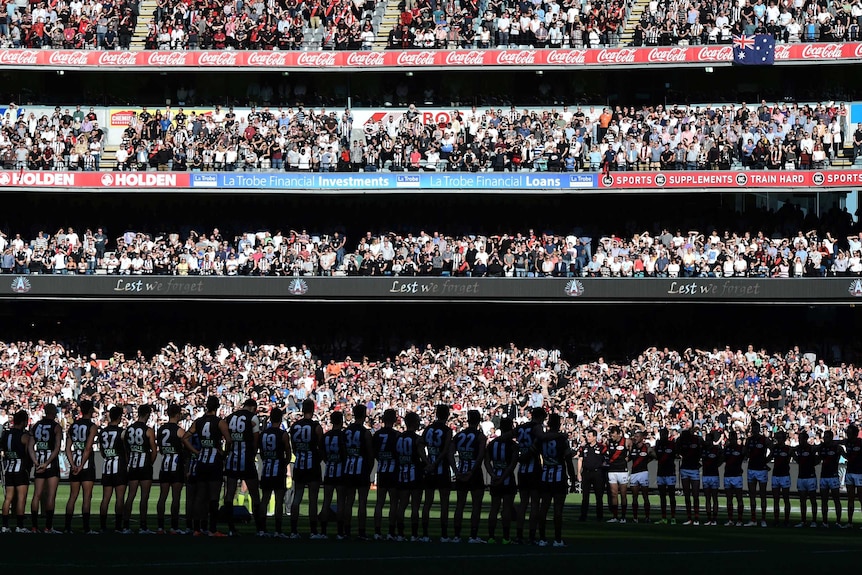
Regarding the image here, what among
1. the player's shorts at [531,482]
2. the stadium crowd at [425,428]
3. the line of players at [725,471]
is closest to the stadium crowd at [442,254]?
the stadium crowd at [425,428]

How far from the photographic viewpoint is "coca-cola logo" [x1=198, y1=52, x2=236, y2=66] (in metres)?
44.0

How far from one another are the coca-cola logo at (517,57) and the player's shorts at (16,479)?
2703cm

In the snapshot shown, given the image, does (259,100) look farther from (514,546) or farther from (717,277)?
(514,546)

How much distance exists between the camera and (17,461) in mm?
19375

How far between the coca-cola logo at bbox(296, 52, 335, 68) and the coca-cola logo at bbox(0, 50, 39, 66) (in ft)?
27.4

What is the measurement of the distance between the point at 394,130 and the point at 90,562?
3124 centimetres

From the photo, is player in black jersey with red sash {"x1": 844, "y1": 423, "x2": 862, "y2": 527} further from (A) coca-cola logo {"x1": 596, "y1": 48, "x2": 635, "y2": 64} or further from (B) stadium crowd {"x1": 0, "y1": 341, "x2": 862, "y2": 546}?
(A) coca-cola logo {"x1": 596, "y1": 48, "x2": 635, "y2": 64}

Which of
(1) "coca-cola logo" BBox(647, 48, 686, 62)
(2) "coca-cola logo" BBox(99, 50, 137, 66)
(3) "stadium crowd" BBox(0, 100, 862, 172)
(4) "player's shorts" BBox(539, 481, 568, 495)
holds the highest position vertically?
(1) "coca-cola logo" BBox(647, 48, 686, 62)

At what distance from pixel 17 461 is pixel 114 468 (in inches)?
52.5

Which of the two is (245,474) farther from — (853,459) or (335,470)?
(853,459)

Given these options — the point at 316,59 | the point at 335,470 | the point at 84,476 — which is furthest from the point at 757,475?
the point at 316,59

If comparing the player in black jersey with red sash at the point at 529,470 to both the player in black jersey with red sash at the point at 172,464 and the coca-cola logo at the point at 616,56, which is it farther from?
the coca-cola logo at the point at 616,56

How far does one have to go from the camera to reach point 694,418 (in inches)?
1398

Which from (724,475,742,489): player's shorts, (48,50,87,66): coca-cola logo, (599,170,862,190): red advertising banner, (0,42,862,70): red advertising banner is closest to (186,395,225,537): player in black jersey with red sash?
(724,475,742,489): player's shorts
